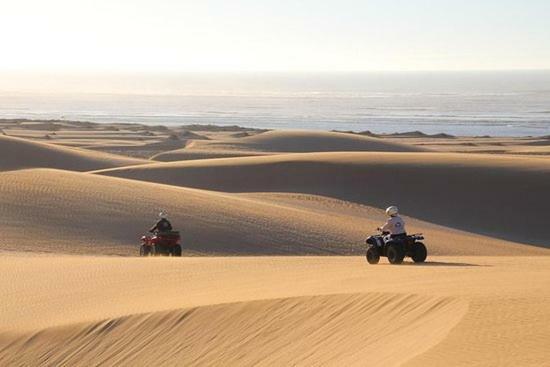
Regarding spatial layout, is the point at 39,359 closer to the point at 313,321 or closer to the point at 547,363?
the point at 313,321

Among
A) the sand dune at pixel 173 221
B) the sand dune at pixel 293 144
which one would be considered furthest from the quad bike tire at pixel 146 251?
the sand dune at pixel 293 144

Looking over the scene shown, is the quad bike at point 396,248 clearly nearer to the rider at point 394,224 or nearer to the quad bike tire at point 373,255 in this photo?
the quad bike tire at point 373,255

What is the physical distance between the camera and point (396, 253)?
15617 millimetres

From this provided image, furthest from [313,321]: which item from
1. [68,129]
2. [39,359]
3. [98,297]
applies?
[68,129]

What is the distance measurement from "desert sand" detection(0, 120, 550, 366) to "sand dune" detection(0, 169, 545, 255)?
7cm

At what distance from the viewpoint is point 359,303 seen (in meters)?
11.0

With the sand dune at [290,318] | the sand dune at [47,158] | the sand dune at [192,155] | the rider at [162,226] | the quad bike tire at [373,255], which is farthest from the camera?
the sand dune at [192,155]

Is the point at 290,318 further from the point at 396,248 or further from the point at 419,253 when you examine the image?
the point at 419,253

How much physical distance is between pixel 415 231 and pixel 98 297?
15.5 metres

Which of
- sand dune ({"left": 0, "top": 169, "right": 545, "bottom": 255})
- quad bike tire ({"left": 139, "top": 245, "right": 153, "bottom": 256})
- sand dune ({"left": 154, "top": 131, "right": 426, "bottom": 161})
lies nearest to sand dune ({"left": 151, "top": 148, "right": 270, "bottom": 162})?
sand dune ({"left": 154, "top": 131, "right": 426, "bottom": 161})

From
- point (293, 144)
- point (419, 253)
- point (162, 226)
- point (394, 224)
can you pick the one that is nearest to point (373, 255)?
point (419, 253)

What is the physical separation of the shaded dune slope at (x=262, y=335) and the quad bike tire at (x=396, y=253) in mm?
4206

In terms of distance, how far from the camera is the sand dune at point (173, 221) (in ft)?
77.6

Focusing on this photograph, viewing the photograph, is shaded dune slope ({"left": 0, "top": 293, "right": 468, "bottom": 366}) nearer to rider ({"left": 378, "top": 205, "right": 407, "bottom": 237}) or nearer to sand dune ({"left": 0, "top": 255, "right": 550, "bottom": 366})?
sand dune ({"left": 0, "top": 255, "right": 550, "bottom": 366})
